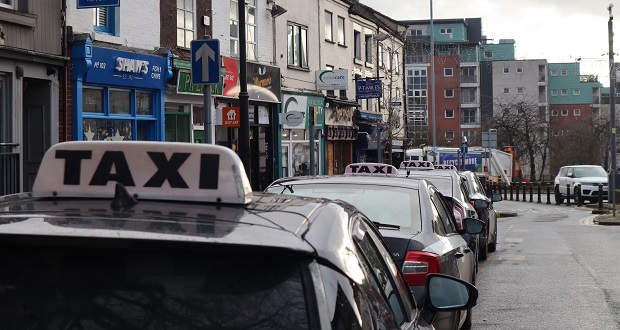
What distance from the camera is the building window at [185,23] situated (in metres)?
21.7

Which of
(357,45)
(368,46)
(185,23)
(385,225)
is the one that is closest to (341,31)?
(357,45)

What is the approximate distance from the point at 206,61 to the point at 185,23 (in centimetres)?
889

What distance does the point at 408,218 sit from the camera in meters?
6.82

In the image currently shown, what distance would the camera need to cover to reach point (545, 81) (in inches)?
4267

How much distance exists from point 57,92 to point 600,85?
357ft

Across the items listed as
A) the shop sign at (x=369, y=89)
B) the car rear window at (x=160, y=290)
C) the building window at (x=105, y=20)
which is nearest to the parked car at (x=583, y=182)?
the shop sign at (x=369, y=89)

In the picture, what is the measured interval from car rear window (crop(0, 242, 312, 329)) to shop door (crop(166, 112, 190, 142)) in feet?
63.8

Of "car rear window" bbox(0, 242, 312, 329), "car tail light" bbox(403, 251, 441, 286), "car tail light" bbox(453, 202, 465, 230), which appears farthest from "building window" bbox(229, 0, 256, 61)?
"car rear window" bbox(0, 242, 312, 329)

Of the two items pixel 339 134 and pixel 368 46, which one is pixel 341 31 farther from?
pixel 368 46

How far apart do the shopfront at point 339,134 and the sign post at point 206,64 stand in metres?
20.3

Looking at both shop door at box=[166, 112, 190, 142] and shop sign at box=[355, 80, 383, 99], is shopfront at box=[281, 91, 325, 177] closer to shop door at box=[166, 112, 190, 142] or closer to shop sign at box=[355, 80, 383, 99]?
shop sign at box=[355, 80, 383, 99]

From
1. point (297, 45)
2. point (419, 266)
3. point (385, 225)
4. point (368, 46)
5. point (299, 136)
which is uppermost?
point (368, 46)

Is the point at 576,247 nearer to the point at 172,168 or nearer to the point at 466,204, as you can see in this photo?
the point at 466,204

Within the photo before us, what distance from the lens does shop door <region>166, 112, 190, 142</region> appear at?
2180 cm
